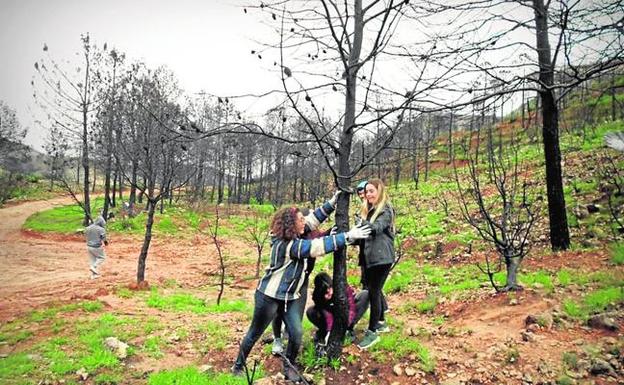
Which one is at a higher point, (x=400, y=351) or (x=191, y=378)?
(x=400, y=351)

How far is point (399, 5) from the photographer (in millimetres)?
3449

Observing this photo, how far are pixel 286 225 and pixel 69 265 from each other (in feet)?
40.8

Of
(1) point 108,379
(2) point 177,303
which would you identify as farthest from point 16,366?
(2) point 177,303

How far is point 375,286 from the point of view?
4328 millimetres

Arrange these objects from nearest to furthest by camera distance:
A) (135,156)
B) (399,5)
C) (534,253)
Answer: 1. (399,5)
2. (534,253)
3. (135,156)

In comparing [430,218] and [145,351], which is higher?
[430,218]

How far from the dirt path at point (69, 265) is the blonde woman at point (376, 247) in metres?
6.55

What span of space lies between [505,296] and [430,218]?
9884 mm

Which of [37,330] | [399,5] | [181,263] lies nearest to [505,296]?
[399,5]

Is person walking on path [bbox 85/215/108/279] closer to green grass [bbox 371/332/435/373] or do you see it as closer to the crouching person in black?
the crouching person in black

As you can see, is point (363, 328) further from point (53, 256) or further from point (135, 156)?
point (53, 256)

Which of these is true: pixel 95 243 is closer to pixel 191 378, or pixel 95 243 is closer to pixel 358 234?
pixel 191 378

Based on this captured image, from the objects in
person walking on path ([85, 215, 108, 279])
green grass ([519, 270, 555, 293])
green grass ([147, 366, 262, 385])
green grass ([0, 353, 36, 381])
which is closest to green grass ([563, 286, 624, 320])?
green grass ([519, 270, 555, 293])

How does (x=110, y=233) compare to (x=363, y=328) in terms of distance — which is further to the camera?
(x=110, y=233)
